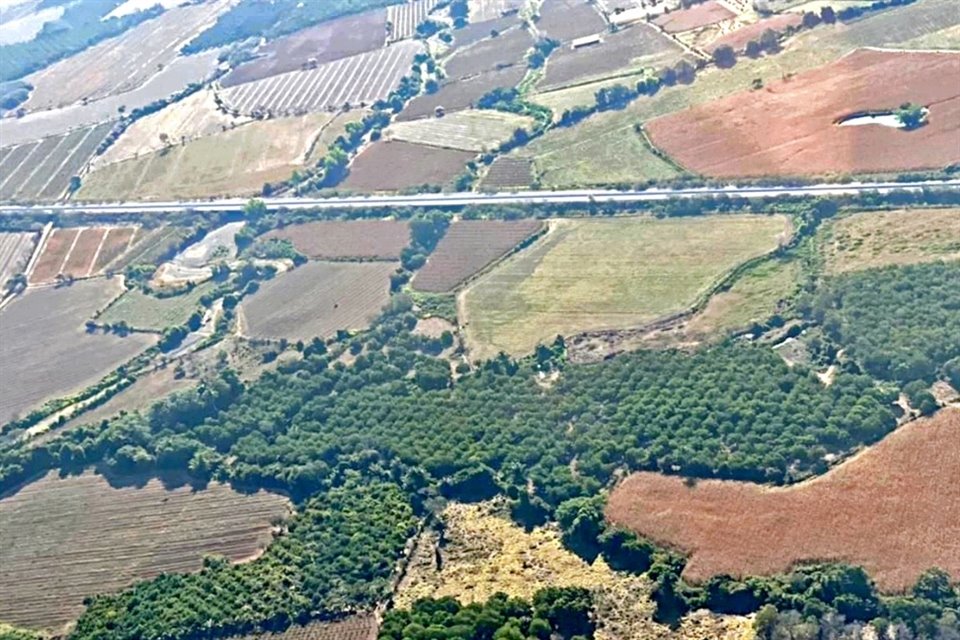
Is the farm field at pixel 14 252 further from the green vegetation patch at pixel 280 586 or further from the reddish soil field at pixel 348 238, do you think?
the green vegetation patch at pixel 280 586

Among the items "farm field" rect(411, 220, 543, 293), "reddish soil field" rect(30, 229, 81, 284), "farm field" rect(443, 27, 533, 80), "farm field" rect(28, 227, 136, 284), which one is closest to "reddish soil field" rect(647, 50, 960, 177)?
"farm field" rect(411, 220, 543, 293)

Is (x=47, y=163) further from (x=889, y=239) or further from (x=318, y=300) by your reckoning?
(x=889, y=239)

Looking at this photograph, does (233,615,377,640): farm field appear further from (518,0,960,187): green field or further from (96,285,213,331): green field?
(518,0,960,187): green field

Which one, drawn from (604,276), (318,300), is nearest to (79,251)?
(318,300)

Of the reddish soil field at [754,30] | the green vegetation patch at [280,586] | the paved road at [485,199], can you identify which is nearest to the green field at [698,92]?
the reddish soil field at [754,30]

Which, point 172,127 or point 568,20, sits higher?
point 172,127

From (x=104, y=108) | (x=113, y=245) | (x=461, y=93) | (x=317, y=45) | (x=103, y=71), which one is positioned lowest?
(x=113, y=245)
